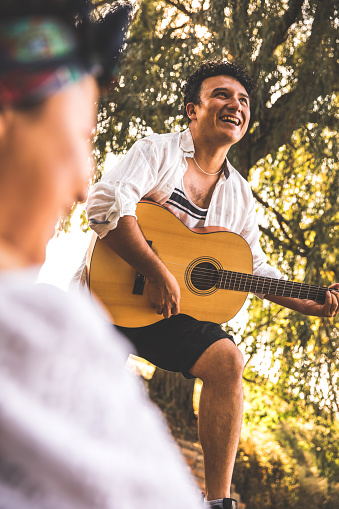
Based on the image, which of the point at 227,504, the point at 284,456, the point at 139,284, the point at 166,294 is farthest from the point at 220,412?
the point at 284,456

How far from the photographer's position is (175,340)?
2025 mm

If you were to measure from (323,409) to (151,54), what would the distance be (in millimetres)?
3200

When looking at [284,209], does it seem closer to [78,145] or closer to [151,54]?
[151,54]

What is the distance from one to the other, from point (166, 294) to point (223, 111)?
0.96 metres

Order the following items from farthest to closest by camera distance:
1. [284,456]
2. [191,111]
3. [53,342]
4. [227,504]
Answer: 1. [284,456]
2. [191,111]
3. [227,504]
4. [53,342]

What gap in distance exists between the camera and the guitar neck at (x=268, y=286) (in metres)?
2.38

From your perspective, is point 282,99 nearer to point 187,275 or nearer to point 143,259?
point 187,275

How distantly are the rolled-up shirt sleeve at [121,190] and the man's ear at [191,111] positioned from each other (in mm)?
523

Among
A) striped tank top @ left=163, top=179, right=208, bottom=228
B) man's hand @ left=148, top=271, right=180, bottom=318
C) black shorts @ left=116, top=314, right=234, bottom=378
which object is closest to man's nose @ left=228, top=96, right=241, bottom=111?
striped tank top @ left=163, top=179, right=208, bottom=228

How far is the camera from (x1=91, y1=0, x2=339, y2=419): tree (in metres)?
3.66

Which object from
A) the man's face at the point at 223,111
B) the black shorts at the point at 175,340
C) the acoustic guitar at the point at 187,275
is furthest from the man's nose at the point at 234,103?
the black shorts at the point at 175,340

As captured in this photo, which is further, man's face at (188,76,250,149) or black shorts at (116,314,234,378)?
man's face at (188,76,250,149)

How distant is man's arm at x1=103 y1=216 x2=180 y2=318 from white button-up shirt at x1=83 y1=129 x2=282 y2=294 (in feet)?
0.14

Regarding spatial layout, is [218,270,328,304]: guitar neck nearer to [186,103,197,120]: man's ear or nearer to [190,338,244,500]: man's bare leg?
[190,338,244,500]: man's bare leg
